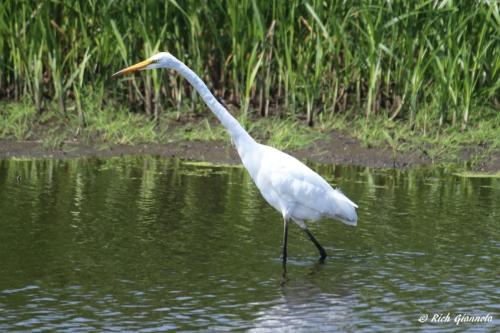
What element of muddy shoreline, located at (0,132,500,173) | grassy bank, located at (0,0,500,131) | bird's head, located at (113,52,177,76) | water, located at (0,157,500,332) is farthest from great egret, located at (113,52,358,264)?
grassy bank, located at (0,0,500,131)

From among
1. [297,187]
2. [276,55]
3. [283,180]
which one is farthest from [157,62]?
[276,55]

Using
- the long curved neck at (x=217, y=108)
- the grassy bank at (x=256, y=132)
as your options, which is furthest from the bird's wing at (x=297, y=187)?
the grassy bank at (x=256, y=132)

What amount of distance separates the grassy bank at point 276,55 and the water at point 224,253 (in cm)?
136

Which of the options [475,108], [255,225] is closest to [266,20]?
[475,108]

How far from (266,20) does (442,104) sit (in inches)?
83.0

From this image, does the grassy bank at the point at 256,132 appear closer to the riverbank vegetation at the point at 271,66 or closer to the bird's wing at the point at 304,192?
the riverbank vegetation at the point at 271,66

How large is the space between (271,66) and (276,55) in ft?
1.61

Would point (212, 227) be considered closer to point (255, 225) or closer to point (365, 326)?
point (255, 225)

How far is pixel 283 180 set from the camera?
780 centimetres

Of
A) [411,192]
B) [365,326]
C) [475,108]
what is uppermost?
[475,108]

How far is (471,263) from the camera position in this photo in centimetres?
755

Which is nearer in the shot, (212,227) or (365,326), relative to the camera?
(365,326)

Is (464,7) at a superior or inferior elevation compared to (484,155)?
superior

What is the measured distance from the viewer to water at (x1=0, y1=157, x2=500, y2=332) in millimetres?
6312
